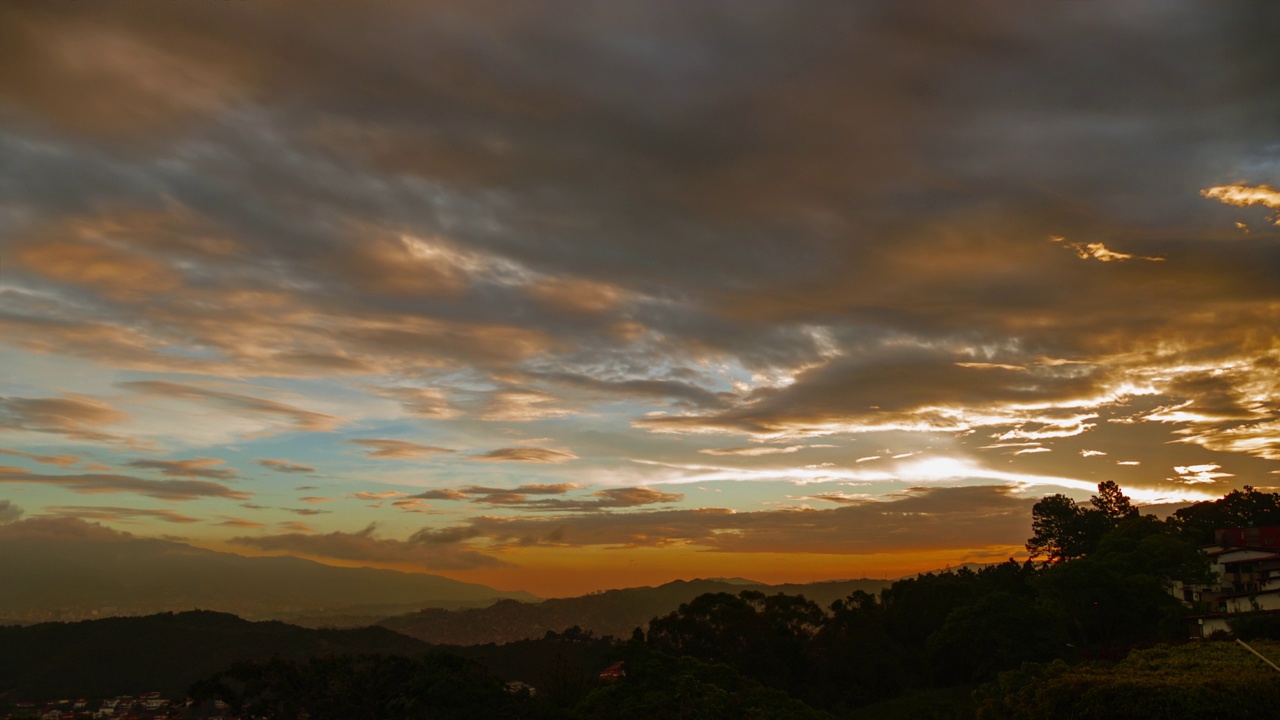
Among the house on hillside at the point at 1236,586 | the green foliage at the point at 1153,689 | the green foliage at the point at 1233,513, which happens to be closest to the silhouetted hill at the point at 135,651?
the green foliage at the point at 1153,689

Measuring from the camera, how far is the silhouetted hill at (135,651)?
320 feet

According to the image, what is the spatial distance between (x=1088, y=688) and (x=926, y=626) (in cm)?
4393

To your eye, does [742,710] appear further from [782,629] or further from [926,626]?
[926,626]

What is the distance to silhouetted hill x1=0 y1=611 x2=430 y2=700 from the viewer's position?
97.5 m

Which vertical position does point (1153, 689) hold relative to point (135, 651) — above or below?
above

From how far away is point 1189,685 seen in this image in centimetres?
2606

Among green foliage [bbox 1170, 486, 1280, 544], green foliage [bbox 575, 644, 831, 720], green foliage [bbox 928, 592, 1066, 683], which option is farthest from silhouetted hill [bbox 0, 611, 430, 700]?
green foliage [bbox 1170, 486, 1280, 544]

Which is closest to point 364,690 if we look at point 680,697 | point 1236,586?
point 680,697

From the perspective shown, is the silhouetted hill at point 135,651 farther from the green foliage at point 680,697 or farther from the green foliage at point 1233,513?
the green foliage at point 1233,513

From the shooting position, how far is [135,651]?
106 metres

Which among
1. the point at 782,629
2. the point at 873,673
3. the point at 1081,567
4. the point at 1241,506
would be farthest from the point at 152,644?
the point at 1241,506

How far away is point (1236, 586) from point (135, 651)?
12434 cm

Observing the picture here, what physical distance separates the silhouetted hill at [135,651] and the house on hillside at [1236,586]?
86849 mm

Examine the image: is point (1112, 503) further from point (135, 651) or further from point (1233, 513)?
point (135, 651)
